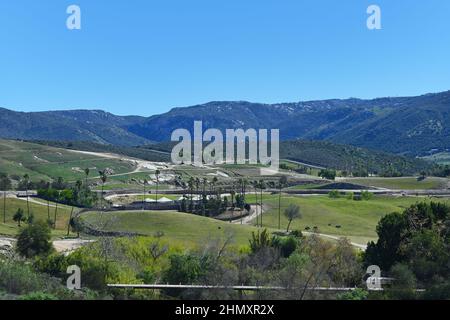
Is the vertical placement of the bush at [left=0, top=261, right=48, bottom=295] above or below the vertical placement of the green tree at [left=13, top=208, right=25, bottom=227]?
above

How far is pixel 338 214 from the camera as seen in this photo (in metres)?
114

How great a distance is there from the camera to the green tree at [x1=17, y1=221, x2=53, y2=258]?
202ft

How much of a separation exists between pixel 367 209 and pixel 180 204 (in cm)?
3747

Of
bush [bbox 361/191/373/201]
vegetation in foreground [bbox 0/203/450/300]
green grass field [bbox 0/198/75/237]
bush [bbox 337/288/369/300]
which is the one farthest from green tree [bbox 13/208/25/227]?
bush [bbox 361/191/373/201]

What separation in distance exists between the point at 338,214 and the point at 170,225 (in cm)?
3632

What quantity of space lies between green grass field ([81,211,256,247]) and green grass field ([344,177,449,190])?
91237 mm

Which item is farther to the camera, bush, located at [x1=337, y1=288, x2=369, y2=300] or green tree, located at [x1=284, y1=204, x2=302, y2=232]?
green tree, located at [x1=284, y1=204, x2=302, y2=232]

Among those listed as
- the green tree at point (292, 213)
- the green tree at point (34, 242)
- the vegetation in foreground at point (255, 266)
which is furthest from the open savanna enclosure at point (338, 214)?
the green tree at point (34, 242)

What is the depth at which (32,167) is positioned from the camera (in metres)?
200

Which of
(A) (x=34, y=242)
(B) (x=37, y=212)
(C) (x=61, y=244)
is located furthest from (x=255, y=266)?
(B) (x=37, y=212)

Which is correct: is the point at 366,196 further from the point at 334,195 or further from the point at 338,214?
the point at 338,214

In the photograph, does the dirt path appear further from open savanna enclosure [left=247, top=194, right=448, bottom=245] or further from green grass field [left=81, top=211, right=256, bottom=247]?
open savanna enclosure [left=247, top=194, right=448, bottom=245]
